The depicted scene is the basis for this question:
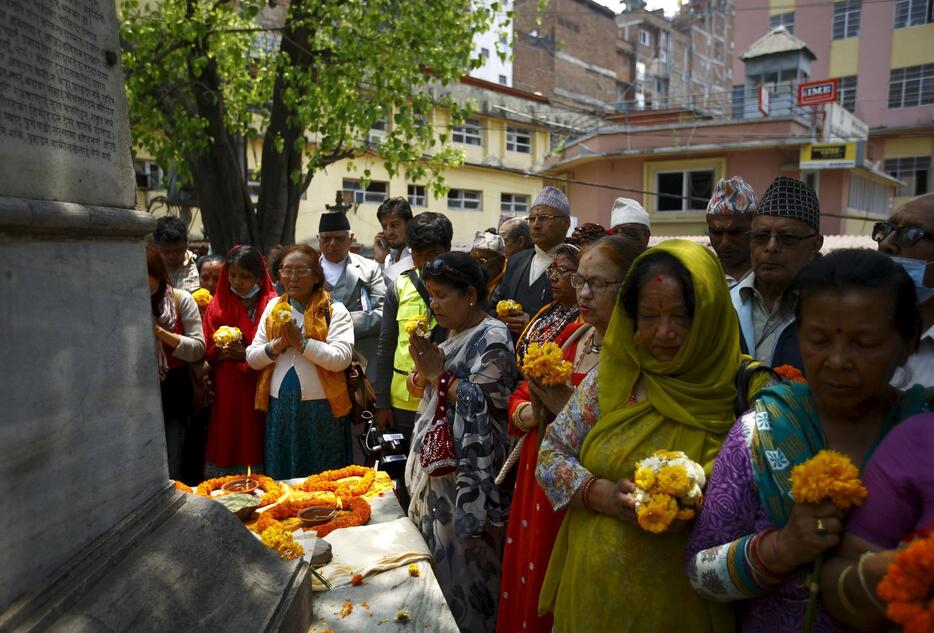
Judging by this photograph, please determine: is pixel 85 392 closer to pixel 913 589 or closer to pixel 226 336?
pixel 913 589

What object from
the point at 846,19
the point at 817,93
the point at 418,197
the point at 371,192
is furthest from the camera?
the point at 846,19

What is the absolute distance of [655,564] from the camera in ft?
6.15

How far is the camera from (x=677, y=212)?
73.1ft

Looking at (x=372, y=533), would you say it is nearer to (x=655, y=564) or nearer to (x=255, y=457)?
(x=655, y=564)

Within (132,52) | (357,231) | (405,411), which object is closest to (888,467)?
(405,411)

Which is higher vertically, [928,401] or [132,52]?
[132,52]

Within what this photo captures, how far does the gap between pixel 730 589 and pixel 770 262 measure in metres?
1.55

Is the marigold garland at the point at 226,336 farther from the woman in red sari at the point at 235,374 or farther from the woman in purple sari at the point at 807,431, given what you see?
the woman in purple sari at the point at 807,431

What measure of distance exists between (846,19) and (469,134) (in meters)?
17.2

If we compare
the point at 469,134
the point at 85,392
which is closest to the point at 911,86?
the point at 469,134

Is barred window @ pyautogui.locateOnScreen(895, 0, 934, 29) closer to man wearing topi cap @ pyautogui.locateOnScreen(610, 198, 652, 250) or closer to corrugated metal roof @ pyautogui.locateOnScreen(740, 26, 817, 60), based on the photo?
corrugated metal roof @ pyautogui.locateOnScreen(740, 26, 817, 60)

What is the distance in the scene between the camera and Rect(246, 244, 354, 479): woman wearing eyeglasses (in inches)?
152

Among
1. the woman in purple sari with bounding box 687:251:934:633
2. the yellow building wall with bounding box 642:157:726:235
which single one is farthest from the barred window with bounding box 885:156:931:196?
the woman in purple sari with bounding box 687:251:934:633

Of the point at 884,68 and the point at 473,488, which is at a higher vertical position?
the point at 884,68
